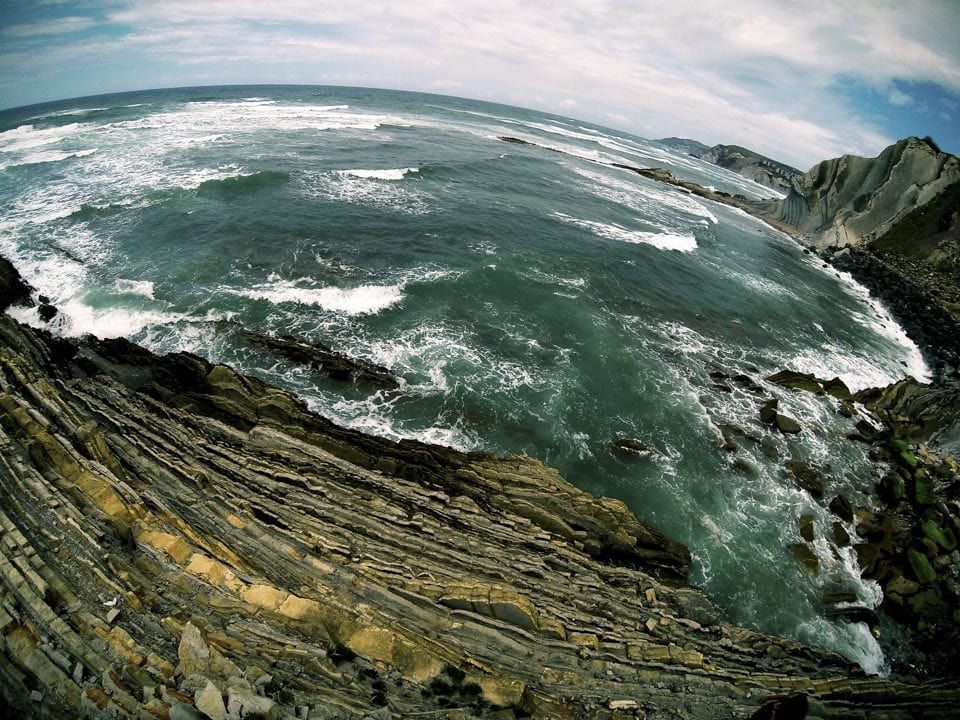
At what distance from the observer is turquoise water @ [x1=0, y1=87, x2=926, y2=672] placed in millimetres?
18062

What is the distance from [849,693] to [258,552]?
1671 cm

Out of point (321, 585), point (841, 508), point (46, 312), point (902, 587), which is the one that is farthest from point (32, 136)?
point (902, 587)

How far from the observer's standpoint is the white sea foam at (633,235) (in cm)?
4425

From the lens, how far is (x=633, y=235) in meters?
46.0

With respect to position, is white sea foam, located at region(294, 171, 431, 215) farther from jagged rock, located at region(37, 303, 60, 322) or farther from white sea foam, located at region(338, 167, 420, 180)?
jagged rock, located at region(37, 303, 60, 322)

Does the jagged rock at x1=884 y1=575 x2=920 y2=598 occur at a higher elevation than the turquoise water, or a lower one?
lower

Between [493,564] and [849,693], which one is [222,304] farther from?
[849,693]

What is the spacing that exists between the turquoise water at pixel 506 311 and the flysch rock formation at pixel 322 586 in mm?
2922

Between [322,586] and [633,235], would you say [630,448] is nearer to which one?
[322,586]

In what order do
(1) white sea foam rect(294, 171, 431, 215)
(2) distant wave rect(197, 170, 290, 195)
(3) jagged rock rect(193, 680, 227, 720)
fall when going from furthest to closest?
1. (1) white sea foam rect(294, 171, 431, 215)
2. (2) distant wave rect(197, 170, 290, 195)
3. (3) jagged rock rect(193, 680, 227, 720)

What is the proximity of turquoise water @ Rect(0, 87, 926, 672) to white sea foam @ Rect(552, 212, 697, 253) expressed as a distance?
597 millimetres

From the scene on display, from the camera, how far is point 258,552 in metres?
10.9

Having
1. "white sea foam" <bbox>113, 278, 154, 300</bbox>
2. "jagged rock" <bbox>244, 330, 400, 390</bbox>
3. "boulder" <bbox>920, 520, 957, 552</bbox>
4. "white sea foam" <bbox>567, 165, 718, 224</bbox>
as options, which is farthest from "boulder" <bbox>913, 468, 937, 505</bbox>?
"white sea foam" <bbox>567, 165, 718, 224</bbox>

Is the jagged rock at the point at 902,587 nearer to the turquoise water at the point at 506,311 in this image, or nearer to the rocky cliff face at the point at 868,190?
Result: the turquoise water at the point at 506,311
